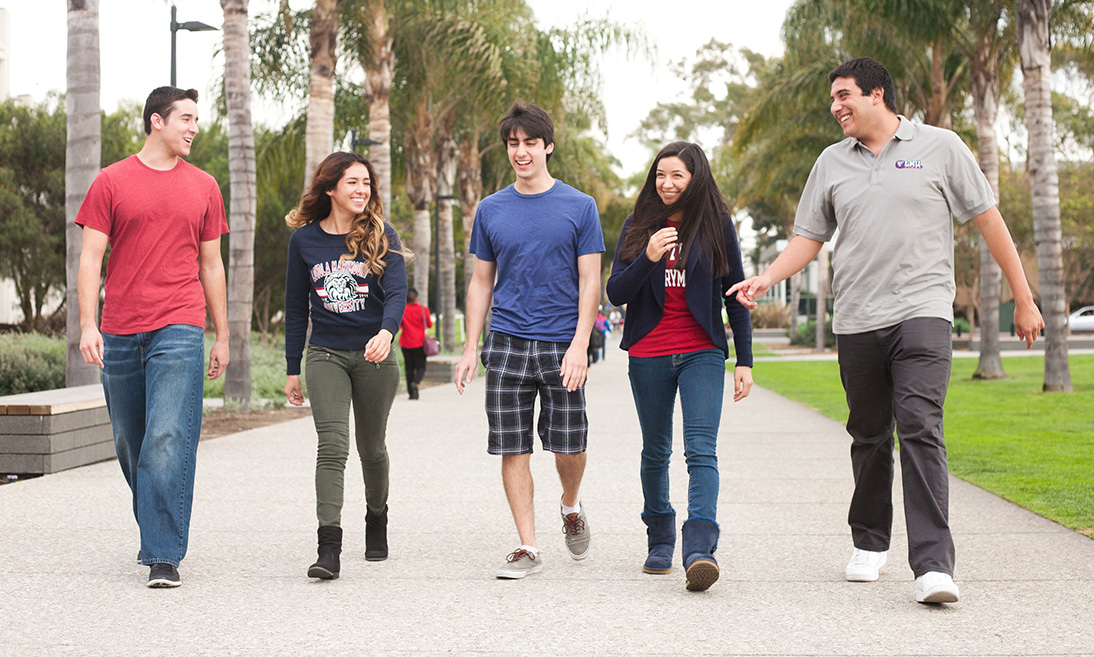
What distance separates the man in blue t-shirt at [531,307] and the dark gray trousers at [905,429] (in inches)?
45.0

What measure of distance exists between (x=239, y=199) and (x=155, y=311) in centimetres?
947

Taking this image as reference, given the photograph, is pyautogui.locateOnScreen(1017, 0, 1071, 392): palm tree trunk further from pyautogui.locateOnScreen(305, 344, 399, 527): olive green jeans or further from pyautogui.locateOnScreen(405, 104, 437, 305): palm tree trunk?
pyautogui.locateOnScreen(405, 104, 437, 305): palm tree trunk

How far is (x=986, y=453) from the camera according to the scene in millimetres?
9844

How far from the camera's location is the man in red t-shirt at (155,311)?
503cm

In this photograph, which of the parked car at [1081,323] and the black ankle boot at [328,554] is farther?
the parked car at [1081,323]

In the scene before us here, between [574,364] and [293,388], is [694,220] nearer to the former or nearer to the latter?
[574,364]

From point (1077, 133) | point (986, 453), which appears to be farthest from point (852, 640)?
point (1077, 133)

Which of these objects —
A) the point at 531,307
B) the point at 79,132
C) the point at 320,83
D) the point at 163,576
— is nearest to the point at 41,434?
the point at 79,132

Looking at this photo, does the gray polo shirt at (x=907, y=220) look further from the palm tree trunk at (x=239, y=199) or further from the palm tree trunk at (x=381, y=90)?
the palm tree trunk at (x=381, y=90)

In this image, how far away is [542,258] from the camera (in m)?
5.07

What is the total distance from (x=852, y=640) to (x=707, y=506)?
91 cm

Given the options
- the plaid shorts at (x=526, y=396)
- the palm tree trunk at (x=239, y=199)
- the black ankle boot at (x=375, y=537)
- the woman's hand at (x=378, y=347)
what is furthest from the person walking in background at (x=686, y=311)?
the palm tree trunk at (x=239, y=199)

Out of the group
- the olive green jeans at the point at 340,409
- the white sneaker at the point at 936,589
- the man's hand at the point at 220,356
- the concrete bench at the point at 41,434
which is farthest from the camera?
the concrete bench at the point at 41,434

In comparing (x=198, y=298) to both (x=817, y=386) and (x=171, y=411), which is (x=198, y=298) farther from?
(x=817, y=386)
